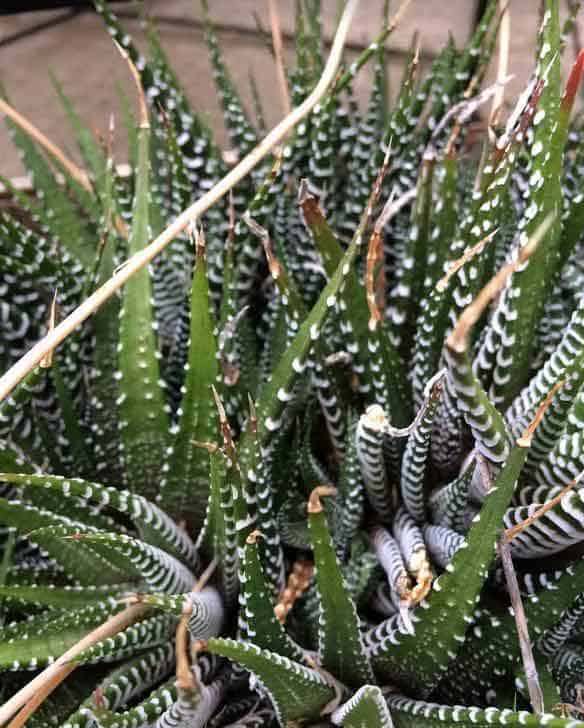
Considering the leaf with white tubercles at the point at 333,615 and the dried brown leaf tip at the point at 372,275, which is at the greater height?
the dried brown leaf tip at the point at 372,275

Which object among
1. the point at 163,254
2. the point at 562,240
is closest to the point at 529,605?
the point at 562,240

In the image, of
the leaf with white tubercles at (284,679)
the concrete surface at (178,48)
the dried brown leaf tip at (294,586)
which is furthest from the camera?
the concrete surface at (178,48)

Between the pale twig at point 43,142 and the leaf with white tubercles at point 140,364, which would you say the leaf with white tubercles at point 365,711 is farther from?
the pale twig at point 43,142

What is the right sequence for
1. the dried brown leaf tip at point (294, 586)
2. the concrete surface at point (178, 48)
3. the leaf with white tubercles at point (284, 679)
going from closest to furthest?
1. the leaf with white tubercles at point (284, 679)
2. the dried brown leaf tip at point (294, 586)
3. the concrete surface at point (178, 48)

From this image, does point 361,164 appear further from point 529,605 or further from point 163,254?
point 529,605

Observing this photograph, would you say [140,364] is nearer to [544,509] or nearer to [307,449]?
[307,449]

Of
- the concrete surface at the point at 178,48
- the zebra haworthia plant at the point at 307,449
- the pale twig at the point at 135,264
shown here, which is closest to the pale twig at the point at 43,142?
the zebra haworthia plant at the point at 307,449

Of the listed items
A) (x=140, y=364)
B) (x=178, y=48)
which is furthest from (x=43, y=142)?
(x=178, y=48)

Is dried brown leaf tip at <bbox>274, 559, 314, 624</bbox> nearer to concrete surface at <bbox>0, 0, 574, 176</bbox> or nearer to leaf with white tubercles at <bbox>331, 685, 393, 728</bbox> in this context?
leaf with white tubercles at <bbox>331, 685, 393, 728</bbox>
